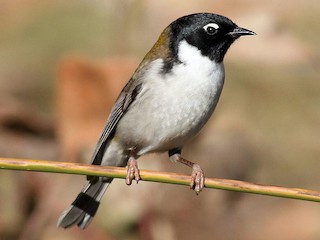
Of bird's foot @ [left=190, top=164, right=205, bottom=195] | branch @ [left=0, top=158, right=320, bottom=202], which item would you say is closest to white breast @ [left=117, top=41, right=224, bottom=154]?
bird's foot @ [left=190, top=164, right=205, bottom=195]

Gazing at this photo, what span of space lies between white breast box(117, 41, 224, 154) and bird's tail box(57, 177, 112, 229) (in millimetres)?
493

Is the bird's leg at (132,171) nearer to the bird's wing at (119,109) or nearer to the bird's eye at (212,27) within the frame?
the bird's wing at (119,109)

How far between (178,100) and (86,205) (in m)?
0.92

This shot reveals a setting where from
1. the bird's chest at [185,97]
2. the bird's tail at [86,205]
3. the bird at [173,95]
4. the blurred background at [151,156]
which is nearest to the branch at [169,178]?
the bird at [173,95]

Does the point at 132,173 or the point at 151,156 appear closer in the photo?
the point at 132,173

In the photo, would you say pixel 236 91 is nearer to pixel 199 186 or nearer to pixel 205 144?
pixel 205 144

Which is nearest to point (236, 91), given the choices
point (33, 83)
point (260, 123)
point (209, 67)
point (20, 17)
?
point (260, 123)

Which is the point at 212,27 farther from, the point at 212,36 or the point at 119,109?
the point at 119,109

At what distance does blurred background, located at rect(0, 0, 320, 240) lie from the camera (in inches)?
249

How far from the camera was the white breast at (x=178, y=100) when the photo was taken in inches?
182

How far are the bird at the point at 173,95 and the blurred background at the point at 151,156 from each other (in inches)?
44.2

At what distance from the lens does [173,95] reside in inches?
182

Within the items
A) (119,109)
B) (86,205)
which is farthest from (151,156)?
(119,109)

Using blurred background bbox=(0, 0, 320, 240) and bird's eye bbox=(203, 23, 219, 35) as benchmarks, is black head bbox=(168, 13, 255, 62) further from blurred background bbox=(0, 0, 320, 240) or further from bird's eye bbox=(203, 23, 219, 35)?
blurred background bbox=(0, 0, 320, 240)
